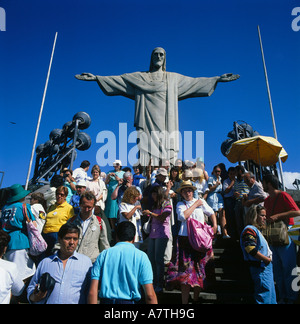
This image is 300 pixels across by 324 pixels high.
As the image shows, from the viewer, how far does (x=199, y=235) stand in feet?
13.3

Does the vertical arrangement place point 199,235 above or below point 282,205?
below

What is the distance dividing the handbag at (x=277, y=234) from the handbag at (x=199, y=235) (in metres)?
0.79

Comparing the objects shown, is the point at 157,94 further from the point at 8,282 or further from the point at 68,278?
the point at 8,282

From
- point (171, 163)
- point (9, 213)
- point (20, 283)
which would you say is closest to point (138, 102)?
point (171, 163)

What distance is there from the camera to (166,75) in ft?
38.1

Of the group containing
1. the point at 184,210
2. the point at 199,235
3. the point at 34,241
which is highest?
the point at 184,210

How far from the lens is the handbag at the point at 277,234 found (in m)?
3.90

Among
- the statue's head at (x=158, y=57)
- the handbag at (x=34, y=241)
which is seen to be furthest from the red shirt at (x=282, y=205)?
the statue's head at (x=158, y=57)

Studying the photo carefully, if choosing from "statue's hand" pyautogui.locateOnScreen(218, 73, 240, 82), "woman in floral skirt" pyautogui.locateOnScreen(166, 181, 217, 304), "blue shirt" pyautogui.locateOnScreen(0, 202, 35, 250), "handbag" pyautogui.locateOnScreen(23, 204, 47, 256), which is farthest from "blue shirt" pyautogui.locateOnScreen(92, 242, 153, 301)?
"statue's hand" pyautogui.locateOnScreen(218, 73, 240, 82)

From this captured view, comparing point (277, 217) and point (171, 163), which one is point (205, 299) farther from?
point (171, 163)

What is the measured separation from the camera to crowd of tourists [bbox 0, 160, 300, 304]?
2697mm

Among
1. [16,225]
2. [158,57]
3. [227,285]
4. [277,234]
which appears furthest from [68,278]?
[158,57]

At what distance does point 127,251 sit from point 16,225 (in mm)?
1952
